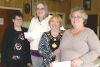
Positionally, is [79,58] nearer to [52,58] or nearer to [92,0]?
[52,58]

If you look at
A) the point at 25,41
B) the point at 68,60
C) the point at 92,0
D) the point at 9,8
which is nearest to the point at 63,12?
the point at 92,0

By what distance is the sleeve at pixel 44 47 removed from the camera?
2875 mm

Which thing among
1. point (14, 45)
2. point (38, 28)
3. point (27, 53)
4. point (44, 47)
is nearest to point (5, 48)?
point (14, 45)

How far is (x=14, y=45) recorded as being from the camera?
3.29 metres

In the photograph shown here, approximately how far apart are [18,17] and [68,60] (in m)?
1.21

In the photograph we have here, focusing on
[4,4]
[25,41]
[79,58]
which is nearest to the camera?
[79,58]

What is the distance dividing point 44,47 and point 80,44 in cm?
75

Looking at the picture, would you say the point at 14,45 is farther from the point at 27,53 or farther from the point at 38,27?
the point at 38,27

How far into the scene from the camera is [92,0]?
324 inches

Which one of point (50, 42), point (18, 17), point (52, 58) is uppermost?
point (18, 17)

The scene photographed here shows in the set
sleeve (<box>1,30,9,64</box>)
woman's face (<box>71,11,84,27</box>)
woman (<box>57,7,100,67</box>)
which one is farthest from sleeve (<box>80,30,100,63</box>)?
sleeve (<box>1,30,9,64</box>)

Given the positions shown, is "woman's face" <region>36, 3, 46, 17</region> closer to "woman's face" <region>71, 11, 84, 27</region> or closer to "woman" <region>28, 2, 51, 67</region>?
"woman" <region>28, 2, 51, 67</region>

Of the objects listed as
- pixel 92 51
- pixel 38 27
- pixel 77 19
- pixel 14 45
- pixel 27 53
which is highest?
pixel 77 19

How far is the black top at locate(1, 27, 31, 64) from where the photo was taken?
3.29 metres
